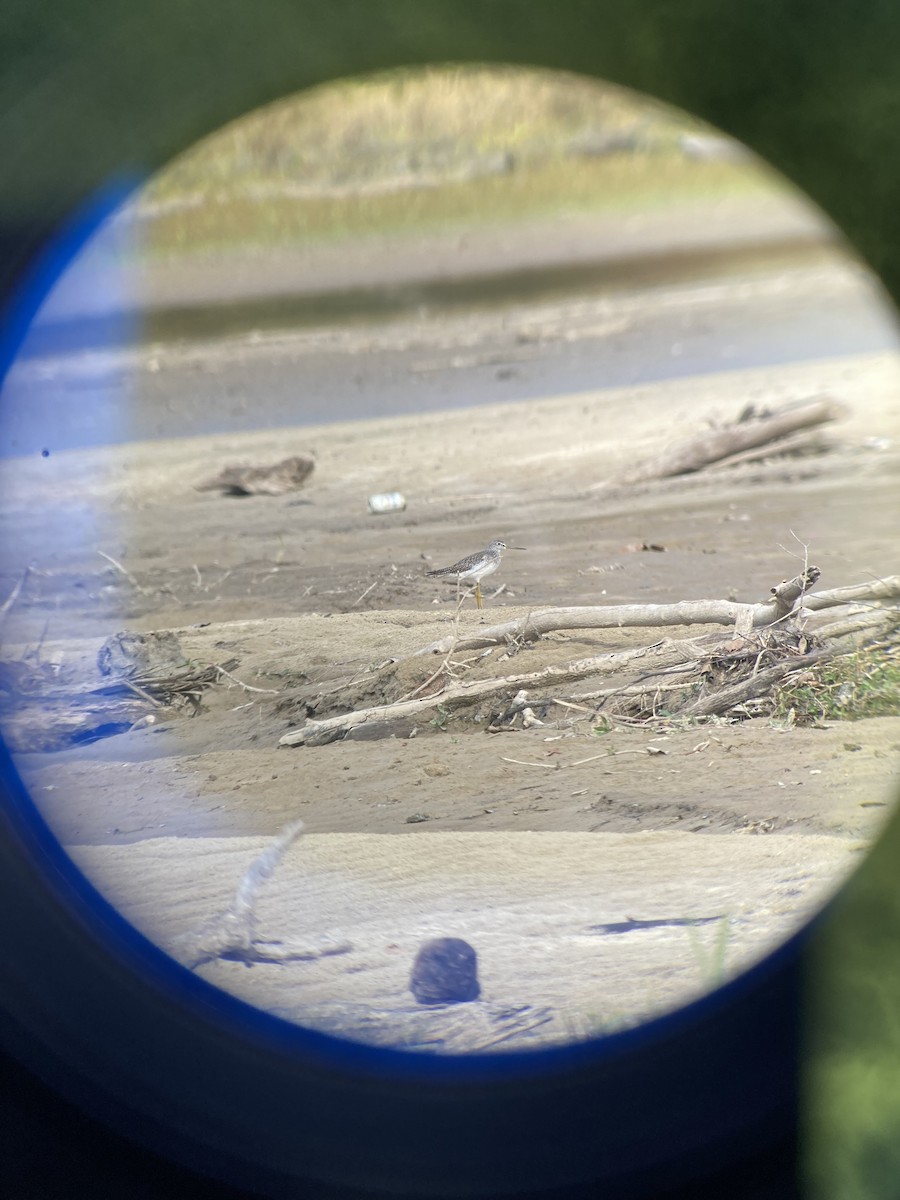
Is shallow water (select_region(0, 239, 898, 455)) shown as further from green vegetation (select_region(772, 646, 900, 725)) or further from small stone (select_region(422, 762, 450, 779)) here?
green vegetation (select_region(772, 646, 900, 725))

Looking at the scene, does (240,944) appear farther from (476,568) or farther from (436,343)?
(436,343)

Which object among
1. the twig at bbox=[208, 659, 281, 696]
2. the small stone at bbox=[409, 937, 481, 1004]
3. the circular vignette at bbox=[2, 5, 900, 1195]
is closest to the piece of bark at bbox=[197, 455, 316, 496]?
the twig at bbox=[208, 659, 281, 696]

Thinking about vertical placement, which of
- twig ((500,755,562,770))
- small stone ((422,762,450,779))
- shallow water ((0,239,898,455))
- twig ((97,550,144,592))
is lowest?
twig ((500,755,562,770))

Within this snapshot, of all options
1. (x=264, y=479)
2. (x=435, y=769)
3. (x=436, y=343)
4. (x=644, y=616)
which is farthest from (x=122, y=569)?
(x=436, y=343)

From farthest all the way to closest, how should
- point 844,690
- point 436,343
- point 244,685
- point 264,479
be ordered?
1. point 436,343
2. point 264,479
3. point 244,685
4. point 844,690

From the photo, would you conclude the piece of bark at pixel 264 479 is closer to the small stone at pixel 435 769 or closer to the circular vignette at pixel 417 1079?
the small stone at pixel 435 769

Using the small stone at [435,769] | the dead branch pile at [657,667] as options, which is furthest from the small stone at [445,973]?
the dead branch pile at [657,667]
